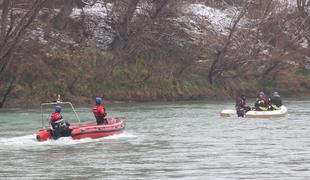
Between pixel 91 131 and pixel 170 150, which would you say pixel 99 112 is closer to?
pixel 91 131

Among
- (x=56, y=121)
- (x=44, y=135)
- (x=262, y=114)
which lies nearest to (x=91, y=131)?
(x=56, y=121)

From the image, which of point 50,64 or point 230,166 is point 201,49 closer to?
point 50,64

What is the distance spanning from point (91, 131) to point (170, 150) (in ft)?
14.1

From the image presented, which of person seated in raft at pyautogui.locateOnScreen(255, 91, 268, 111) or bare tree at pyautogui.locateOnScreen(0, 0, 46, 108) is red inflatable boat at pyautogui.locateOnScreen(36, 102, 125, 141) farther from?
bare tree at pyautogui.locateOnScreen(0, 0, 46, 108)

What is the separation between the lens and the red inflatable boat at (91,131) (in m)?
28.5

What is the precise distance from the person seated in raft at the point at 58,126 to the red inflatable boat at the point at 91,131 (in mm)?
155

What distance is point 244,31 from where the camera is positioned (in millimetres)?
61031

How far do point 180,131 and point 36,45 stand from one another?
75.1 ft

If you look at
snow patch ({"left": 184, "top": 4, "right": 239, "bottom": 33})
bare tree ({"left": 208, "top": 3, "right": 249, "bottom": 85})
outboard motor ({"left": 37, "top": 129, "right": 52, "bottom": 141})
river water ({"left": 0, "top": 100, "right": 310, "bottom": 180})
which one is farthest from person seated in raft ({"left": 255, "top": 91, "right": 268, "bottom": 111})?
snow patch ({"left": 184, "top": 4, "right": 239, "bottom": 33})

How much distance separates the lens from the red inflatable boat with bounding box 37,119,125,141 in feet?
93.7

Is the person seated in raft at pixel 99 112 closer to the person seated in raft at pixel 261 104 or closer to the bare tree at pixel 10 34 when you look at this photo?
the person seated in raft at pixel 261 104

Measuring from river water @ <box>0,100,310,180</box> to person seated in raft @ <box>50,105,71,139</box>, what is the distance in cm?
26

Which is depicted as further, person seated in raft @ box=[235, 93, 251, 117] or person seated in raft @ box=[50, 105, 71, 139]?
person seated in raft @ box=[235, 93, 251, 117]

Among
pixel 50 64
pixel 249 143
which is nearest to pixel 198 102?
pixel 50 64
